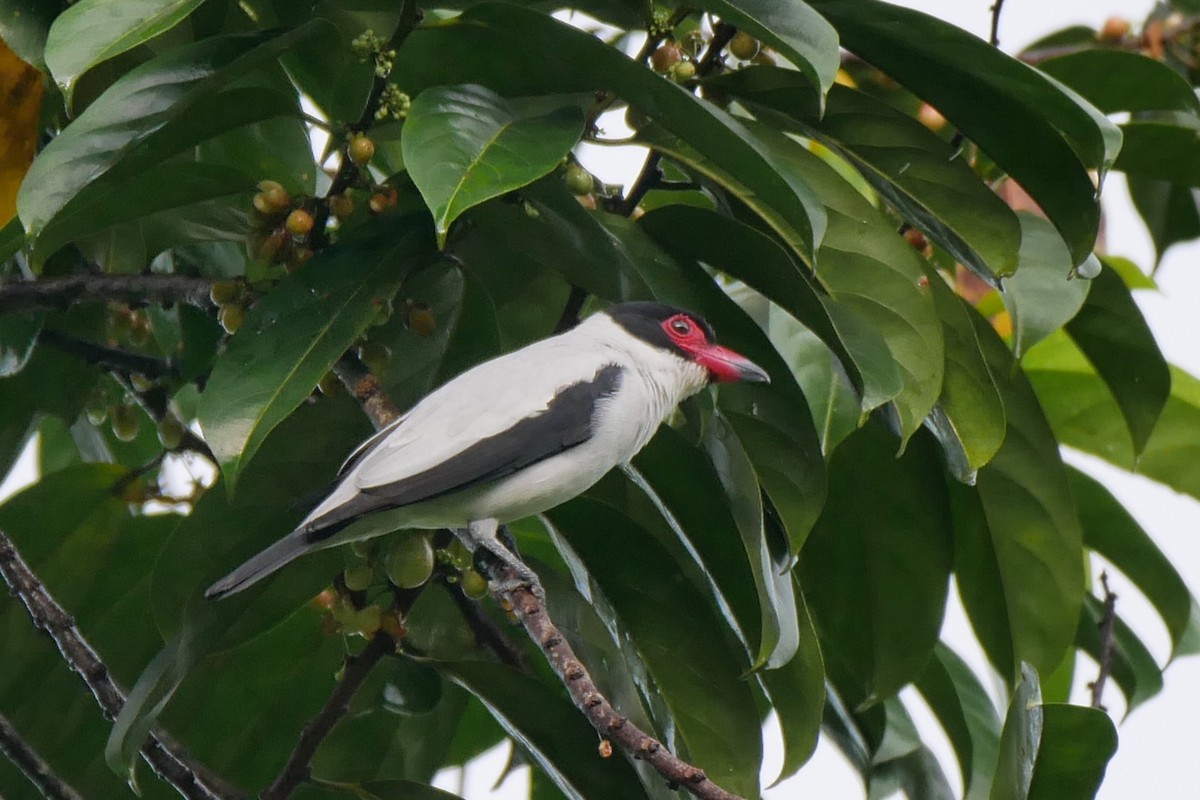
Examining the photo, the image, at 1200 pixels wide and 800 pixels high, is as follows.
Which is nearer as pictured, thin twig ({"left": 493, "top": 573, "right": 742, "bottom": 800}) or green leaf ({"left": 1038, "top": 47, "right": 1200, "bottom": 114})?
thin twig ({"left": 493, "top": 573, "right": 742, "bottom": 800})

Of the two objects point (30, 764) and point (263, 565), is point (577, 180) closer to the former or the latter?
point (263, 565)

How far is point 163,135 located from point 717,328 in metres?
0.84

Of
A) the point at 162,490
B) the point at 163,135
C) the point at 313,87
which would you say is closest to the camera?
the point at 163,135

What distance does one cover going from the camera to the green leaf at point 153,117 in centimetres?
181

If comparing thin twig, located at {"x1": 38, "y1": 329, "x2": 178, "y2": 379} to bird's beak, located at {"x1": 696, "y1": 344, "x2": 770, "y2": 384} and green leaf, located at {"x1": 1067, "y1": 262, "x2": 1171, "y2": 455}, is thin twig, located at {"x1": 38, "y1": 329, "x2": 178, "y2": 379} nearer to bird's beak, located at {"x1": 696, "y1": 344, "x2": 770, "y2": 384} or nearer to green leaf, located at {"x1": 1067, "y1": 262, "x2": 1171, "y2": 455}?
bird's beak, located at {"x1": 696, "y1": 344, "x2": 770, "y2": 384}

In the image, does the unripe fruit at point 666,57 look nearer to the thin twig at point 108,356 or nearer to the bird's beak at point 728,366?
the bird's beak at point 728,366

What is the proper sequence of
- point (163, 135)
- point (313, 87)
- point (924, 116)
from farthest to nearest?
point (924, 116) → point (313, 87) → point (163, 135)

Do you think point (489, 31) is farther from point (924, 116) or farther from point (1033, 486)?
point (924, 116)

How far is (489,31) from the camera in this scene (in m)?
2.03

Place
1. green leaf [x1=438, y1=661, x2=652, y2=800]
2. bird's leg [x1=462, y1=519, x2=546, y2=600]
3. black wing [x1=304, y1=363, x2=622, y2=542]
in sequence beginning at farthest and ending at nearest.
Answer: green leaf [x1=438, y1=661, x2=652, y2=800] < bird's leg [x1=462, y1=519, x2=546, y2=600] < black wing [x1=304, y1=363, x2=622, y2=542]

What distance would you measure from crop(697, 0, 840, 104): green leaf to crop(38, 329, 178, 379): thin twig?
126 centimetres

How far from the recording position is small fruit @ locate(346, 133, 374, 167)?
6.66ft

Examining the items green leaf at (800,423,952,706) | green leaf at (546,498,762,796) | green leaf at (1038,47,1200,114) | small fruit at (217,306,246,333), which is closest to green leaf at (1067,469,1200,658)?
green leaf at (800,423,952,706)

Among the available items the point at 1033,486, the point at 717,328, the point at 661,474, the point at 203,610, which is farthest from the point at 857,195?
the point at 203,610
